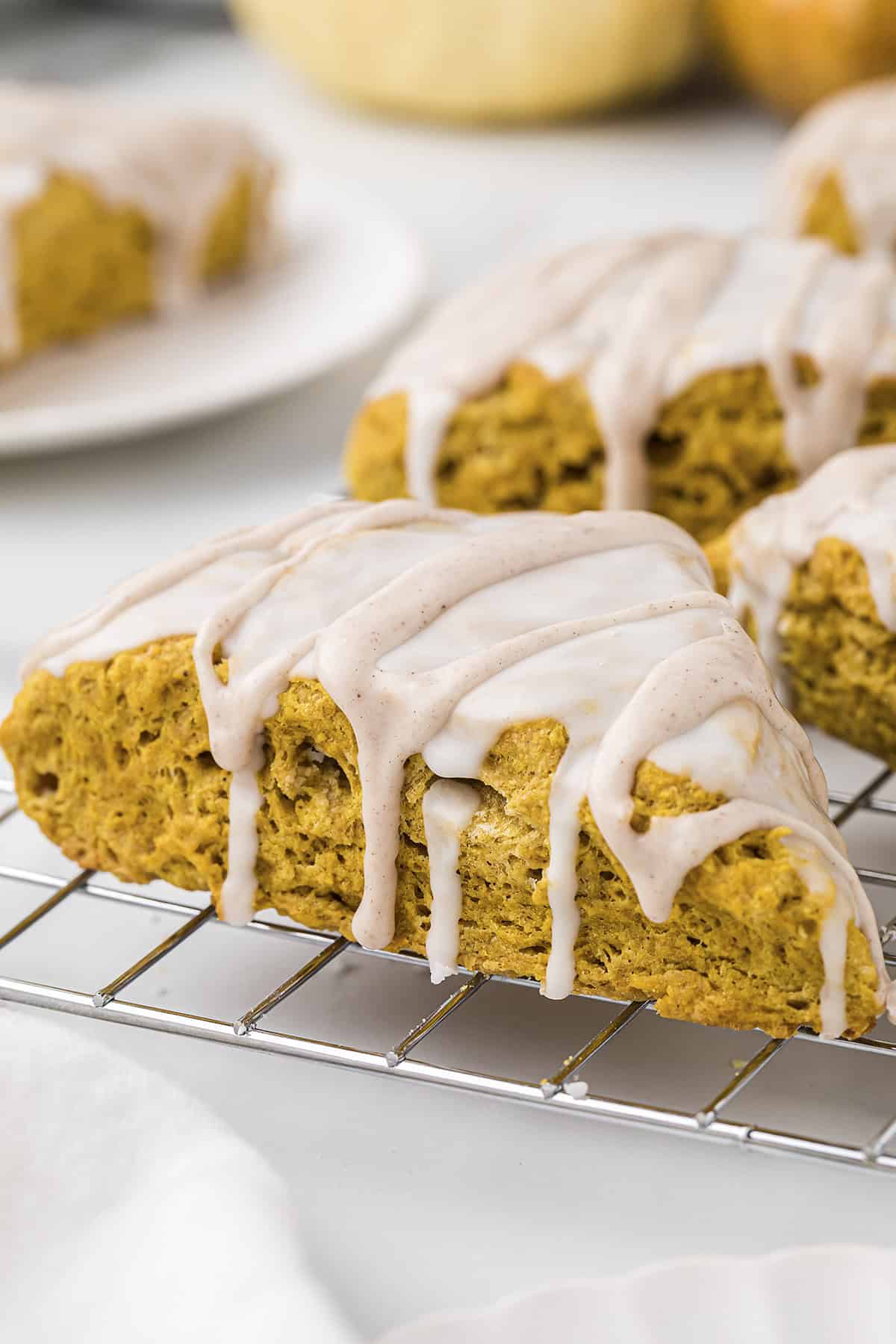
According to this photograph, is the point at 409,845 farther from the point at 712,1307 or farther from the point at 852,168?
the point at 852,168

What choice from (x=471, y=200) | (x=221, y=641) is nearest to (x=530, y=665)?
(x=221, y=641)

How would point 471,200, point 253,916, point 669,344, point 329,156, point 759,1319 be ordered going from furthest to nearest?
point 329,156 < point 471,200 < point 669,344 < point 253,916 < point 759,1319

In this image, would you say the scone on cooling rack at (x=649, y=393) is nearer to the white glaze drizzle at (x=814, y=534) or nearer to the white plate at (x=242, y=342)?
the white glaze drizzle at (x=814, y=534)

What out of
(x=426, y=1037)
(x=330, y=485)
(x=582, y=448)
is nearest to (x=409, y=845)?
(x=426, y=1037)

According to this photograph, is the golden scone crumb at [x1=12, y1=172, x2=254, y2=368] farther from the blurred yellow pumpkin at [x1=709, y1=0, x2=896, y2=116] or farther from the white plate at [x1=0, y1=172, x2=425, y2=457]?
the blurred yellow pumpkin at [x1=709, y1=0, x2=896, y2=116]

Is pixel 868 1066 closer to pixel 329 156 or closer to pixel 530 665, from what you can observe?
pixel 530 665
